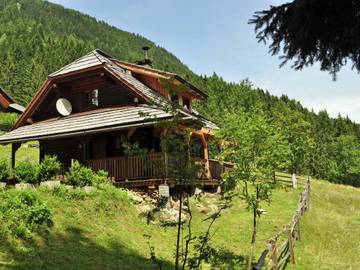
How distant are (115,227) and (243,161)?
5.29 m

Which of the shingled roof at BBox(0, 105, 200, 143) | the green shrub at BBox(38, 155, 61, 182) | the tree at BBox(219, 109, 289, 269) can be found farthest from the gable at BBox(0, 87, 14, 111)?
the tree at BBox(219, 109, 289, 269)

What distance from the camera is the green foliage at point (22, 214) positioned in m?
11.8

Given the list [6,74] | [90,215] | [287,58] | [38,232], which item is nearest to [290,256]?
[90,215]

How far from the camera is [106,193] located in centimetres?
1716

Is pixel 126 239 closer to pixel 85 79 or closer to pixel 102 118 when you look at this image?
pixel 102 118

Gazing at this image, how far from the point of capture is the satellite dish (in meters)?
25.5

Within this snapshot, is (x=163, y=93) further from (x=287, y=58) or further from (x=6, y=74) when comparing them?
(x=6, y=74)

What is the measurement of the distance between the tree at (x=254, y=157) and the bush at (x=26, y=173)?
9.55 m

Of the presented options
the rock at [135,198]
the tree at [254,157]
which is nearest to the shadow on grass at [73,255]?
the tree at [254,157]

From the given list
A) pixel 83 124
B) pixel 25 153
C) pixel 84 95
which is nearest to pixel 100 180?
pixel 83 124

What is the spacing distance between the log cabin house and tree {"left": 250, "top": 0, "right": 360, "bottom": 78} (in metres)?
15.6

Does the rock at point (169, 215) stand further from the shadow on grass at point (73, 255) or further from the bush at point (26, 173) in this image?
the bush at point (26, 173)

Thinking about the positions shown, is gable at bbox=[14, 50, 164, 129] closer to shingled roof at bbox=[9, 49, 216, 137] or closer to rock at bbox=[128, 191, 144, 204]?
shingled roof at bbox=[9, 49, 216, 137]

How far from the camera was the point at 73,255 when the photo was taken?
11672 millimetres
